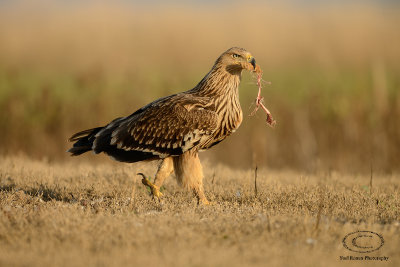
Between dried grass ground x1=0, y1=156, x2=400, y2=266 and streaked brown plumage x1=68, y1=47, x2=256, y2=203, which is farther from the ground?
streaked brown plumage x1=68, y1=47, x2=256, y2=203

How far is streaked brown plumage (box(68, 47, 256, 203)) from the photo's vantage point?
22.5ft

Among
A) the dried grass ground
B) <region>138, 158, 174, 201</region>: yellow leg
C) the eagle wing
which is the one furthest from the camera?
<region>138, 158, 174, 201</region>: yellow leg

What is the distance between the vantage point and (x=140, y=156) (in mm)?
7156

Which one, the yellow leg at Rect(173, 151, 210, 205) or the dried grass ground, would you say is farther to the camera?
the yellow leg at Rect(173, 151, 210, 205)

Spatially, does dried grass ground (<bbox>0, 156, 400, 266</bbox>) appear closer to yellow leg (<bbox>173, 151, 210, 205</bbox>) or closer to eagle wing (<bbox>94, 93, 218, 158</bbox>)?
yellow leg (<bbox>173, 151, 210, 205</bbox>)

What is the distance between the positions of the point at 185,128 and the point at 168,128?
0.78ft

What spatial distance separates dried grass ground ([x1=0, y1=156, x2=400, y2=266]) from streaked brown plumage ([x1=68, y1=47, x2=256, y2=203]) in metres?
0.45

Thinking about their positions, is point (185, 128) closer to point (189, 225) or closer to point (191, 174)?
point (191, 174)

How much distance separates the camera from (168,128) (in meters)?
6.97

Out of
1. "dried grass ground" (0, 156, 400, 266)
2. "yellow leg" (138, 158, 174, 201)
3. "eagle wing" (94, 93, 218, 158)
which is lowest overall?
"dried grass ground" (0, 156, 400, 266)

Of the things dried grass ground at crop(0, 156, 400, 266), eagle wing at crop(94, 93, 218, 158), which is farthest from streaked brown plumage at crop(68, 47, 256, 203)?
dried grass ground at crop(0, 156, 400, 266)

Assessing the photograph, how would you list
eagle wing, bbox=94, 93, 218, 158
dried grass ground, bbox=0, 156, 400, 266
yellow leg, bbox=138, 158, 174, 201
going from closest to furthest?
dried grass ground, bbox=0, 156, 400, 266, eagle wing, bbox=94, 93, 218, 158, yellow leg, bbox=138, 158, 174, 201

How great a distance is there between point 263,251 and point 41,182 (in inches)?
163

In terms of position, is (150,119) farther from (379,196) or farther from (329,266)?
(329,266)
